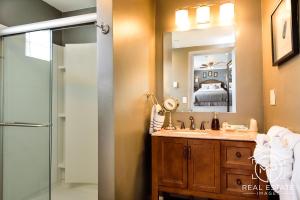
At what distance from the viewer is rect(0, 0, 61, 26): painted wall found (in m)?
2.31

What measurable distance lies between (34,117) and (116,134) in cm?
122

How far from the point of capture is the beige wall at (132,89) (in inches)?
65.2

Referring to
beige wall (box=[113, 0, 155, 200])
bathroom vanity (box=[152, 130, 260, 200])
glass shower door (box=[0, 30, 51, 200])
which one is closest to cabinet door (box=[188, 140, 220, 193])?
bathroom vanity (box=[152, 130, 260, 200])

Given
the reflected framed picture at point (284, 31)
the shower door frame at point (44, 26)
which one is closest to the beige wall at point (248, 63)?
the reflected framed picture at point (284, 31)

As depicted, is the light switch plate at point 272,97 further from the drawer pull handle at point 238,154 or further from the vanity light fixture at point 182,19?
the vanity light fixture at point 182,19

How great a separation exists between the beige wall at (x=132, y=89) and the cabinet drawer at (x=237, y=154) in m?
→ 0.81

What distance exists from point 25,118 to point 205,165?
197 centimetres

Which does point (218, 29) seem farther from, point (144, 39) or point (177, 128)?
point (177, 128)

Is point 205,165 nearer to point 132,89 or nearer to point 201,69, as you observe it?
point 132,89

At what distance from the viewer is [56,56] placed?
9.07 feet

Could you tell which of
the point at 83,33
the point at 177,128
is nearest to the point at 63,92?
the point at 83,33

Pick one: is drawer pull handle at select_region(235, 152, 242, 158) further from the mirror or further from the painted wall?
the painted wall

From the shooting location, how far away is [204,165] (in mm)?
1836

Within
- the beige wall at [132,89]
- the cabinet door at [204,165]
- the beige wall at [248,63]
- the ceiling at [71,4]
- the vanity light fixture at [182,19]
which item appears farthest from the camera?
the ceiling at [71,4]
